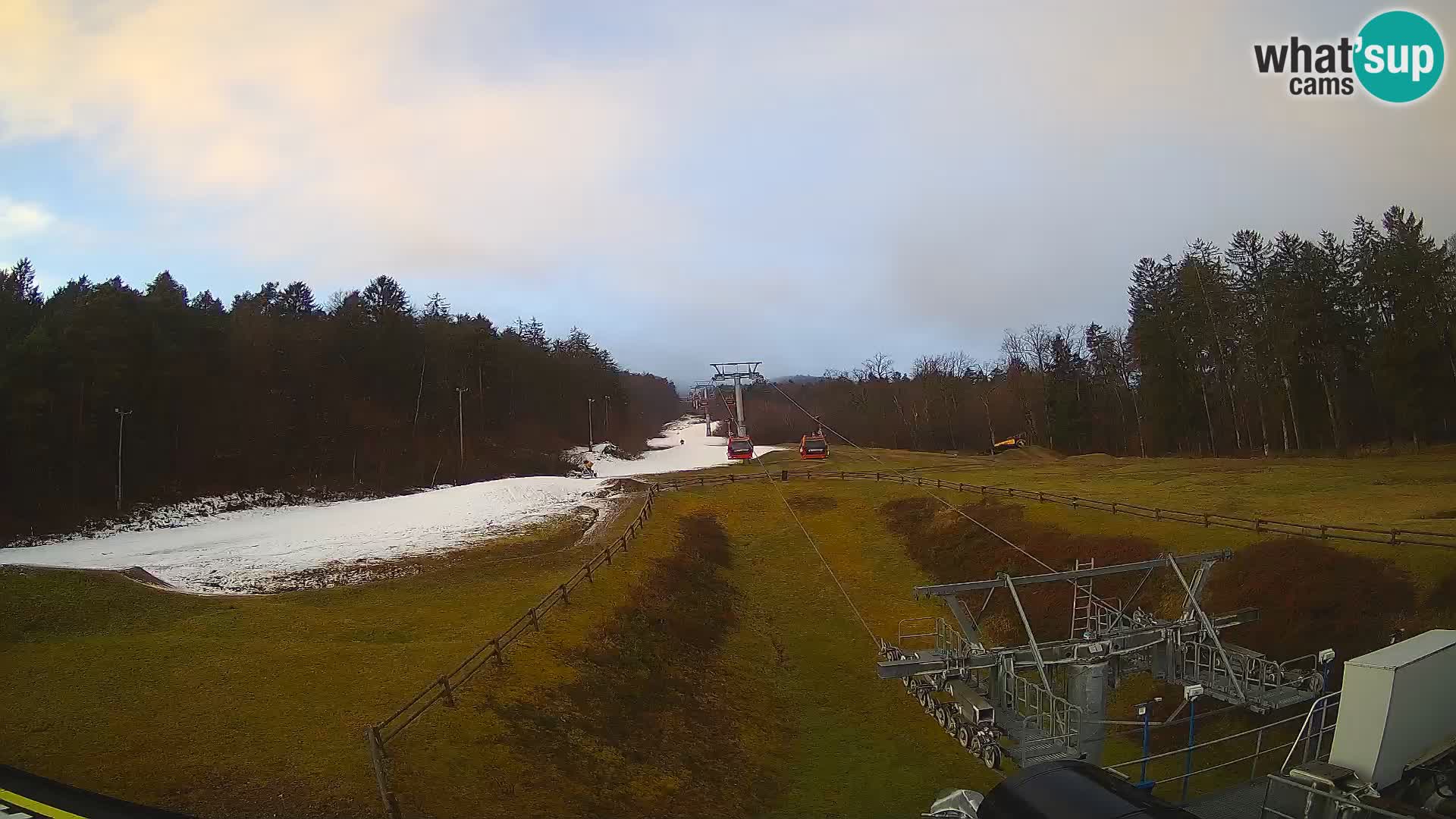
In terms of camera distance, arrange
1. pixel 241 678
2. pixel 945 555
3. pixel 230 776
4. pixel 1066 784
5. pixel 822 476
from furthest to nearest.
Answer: pixel 822 476 < pixel 945 555 < pixel 241 678 < pixel 230 776 < pixel 1066 784

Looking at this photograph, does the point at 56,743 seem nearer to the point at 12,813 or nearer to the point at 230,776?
the point at 12,813

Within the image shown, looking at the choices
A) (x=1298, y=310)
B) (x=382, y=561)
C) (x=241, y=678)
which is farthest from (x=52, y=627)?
(x=1298, y=310)

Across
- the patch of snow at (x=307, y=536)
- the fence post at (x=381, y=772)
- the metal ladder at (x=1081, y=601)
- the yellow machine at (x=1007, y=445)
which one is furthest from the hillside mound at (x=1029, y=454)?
the fence post at (x=381, y=772)

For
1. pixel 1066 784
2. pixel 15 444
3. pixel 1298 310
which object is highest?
pixel 1298 310

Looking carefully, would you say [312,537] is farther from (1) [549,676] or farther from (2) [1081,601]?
(2) [1081,601]

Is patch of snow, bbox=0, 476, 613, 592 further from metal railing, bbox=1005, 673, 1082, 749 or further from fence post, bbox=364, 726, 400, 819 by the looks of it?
metal railing, bbox=1005, 673, 1082, 749

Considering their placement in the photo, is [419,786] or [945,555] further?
[945,555]

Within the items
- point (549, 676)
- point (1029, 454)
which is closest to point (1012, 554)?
point (549, 676)
